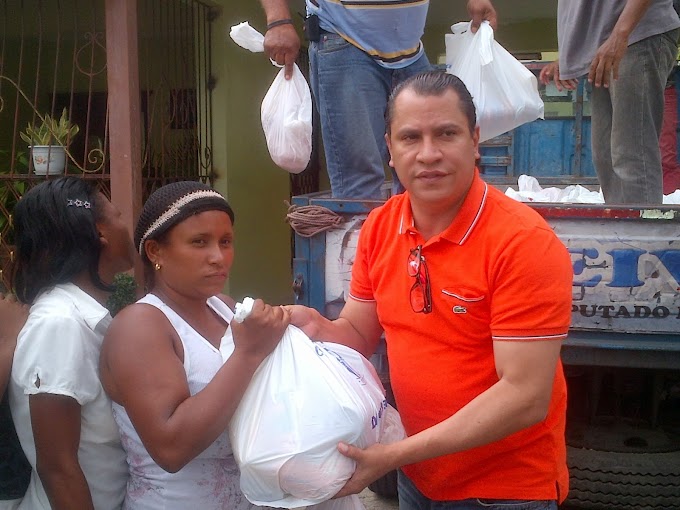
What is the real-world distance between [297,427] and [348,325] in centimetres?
54

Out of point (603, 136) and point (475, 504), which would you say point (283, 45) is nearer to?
point (603, 136)

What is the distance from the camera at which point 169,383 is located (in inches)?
61.6

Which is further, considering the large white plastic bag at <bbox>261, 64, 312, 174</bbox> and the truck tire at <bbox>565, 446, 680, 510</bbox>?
the large white plastic bag at <bbox>261, 64, 312, 174</bbox>

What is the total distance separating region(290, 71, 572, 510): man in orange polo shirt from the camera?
5.01ft

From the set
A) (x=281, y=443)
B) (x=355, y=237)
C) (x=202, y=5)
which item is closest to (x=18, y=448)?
(x=281, y=443)

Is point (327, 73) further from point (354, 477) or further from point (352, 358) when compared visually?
point (354, 477)

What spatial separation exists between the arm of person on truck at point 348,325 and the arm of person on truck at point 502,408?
0.44 metres

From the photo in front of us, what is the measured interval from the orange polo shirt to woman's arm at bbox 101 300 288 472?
0.37 meters

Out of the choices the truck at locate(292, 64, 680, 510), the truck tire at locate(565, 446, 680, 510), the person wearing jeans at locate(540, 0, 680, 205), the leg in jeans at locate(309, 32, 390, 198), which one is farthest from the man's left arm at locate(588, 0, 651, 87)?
the truck tire at locate(565, 446, 680, 510)

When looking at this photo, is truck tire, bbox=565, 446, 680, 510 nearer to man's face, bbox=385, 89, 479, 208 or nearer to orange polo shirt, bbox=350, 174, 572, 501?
orange polo shirt, bbox=350, 174, 572, 501

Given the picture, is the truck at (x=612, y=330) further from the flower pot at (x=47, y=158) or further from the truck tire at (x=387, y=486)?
the flower pot at (x=47, y=158)

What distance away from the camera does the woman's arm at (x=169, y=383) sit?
1550 mm

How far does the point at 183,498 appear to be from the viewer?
171 centimetres

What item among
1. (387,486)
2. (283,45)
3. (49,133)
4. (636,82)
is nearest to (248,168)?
(49,133)
